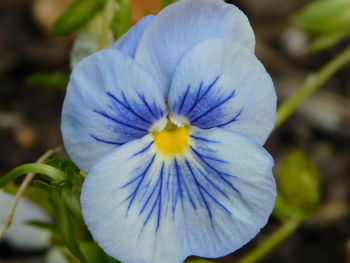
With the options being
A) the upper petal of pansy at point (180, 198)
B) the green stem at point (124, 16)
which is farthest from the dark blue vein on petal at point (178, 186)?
the green stem at point (124, 16)

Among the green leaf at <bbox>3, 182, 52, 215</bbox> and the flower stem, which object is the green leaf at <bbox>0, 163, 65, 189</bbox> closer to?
the flower stem

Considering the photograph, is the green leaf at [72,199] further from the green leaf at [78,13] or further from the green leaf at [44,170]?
the green leaf at [78,13]

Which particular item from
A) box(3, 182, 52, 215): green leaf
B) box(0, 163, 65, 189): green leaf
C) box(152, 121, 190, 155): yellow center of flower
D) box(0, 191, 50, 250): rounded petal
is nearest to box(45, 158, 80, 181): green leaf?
box(0, 163, 65, 189): green leaf

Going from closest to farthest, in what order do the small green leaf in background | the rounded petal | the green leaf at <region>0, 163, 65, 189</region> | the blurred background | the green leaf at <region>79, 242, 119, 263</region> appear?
the green leaf at <region>0, 163, 65, 189</region> < the green leaf at <region>79, 242, 119, 263</region> < the rounded petal < the small green leaf in background < the blurred background

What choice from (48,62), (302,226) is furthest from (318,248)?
(48,62)

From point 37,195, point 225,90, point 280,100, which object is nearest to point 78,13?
point 37,195

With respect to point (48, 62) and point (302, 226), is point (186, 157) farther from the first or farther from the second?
point (48, 62)

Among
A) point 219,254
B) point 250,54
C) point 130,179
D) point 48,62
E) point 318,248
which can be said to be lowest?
point 318,248
